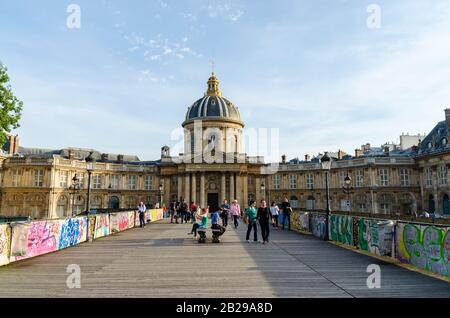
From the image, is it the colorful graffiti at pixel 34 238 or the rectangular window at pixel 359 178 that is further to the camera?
the rectangular window at pixel 359 178

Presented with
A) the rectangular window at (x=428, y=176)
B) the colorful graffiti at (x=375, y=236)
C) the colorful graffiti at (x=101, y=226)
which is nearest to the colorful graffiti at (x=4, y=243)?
the colorful graffiti at (x=101, y=226)

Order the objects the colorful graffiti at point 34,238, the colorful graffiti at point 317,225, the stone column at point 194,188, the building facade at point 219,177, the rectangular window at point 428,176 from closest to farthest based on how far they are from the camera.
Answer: the colorful graffiti at point 34,238 → the colorful graffiti at point 317,225 → the rectangular window at point 428,176 → the building facade at point 219,177 → the stone column at point 194,188

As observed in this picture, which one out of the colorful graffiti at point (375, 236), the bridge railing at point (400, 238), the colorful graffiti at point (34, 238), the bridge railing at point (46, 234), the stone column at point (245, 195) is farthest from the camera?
the stone column at point (245, 195)

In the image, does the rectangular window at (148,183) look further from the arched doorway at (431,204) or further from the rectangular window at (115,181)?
the arched doorway at (431,204)

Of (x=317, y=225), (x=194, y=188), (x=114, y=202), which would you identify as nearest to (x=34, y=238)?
(x=317, y=225)

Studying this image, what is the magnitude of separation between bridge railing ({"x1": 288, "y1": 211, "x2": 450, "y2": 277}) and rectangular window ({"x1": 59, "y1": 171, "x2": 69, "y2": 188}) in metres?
49.8

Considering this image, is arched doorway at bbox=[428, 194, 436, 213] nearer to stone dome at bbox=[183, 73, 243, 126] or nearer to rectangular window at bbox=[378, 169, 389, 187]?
rectangular window at bbox=[378, 169, 389, 187]

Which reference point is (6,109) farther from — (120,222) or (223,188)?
(223,188)

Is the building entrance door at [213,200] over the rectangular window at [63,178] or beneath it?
beneath

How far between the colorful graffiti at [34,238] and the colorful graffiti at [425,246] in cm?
1234

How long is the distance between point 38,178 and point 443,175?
2352 inches

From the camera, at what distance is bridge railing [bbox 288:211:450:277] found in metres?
8.64

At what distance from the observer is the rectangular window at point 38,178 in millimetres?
53156
